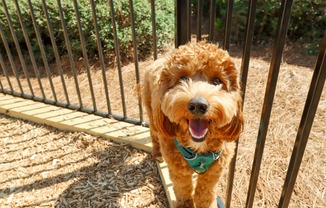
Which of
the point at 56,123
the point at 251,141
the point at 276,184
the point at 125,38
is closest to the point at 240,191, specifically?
the point at 276,184

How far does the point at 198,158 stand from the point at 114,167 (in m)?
1.31

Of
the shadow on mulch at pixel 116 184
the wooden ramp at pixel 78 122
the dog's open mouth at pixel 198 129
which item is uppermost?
the dog's open mouth at pixel 198 129

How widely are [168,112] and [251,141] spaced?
185cm

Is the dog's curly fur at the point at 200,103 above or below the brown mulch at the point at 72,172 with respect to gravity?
above

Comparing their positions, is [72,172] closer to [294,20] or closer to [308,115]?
[308,115]

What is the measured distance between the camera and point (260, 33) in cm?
675

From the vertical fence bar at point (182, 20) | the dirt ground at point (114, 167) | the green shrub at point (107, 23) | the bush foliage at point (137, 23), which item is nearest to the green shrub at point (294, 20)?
the bush foliage at point (137, 23)

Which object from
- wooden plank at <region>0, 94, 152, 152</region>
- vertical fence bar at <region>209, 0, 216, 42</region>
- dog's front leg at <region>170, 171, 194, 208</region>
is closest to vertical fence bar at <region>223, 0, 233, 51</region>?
vertical fence bar at <region>209, 0, 216, 42</region>

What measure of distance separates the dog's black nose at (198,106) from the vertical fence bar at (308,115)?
20.6 inches

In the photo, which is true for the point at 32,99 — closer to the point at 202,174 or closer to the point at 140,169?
the point at 140,169

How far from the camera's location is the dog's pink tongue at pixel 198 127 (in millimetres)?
1843

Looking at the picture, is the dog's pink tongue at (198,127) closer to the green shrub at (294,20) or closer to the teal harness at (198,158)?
the teal harness at (198,158)

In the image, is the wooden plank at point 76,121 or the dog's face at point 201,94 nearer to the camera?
the dog's face at point 201,94

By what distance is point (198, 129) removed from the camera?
1852 millimetres
